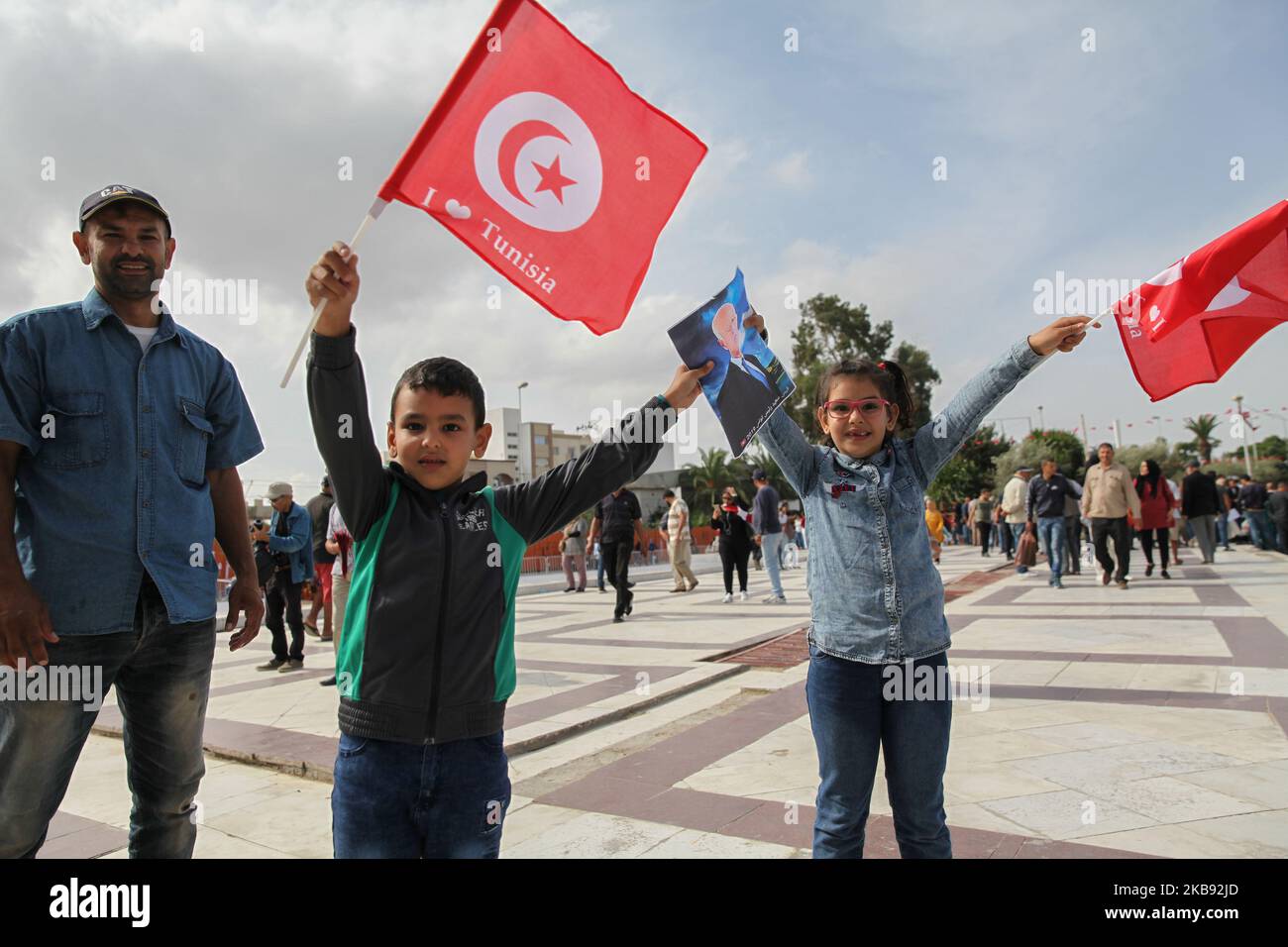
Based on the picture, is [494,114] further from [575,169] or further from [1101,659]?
[1101,659]

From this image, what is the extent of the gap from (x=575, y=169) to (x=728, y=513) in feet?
30.4

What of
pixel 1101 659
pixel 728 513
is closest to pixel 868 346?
pixel 728 513

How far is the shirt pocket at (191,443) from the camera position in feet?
7.59

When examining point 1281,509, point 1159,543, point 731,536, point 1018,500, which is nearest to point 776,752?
point 731,536

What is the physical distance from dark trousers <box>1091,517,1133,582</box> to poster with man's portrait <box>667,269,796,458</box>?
1022 centimetres

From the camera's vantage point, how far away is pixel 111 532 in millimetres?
2111

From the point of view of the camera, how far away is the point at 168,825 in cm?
218

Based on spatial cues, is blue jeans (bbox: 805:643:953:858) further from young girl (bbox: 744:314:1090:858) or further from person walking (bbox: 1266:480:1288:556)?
person walking (bbox: 1266:480:1288:556)

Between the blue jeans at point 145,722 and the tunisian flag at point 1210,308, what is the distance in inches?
141

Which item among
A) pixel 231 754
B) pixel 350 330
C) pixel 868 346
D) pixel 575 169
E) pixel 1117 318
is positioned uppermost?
pixel 868 346

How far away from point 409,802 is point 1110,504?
11.0 metres

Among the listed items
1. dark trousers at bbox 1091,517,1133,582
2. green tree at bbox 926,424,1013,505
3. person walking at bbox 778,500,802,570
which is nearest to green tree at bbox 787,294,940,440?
green tree at bbox 926,424,1013,505

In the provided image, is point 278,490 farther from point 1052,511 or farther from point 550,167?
point 1052,511
